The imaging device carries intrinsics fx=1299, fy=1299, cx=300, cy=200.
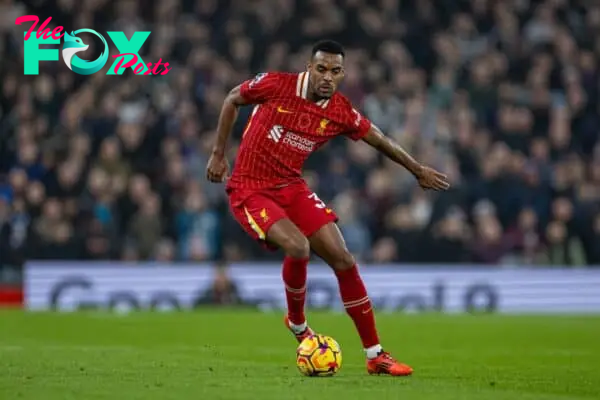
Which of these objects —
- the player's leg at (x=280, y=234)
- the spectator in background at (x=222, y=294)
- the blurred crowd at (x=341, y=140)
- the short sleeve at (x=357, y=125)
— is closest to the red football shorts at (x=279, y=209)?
the player's leg at (x=280, y=234)

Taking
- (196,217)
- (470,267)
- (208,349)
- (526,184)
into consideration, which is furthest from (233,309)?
(208,349)

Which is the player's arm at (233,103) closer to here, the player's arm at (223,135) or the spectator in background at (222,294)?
the player's arm at (223,135)

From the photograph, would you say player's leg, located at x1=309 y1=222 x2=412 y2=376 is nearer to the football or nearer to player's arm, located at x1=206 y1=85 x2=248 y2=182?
the football

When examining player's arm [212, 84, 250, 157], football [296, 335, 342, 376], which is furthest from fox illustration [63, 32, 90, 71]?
football [296, 335, 342, 376]

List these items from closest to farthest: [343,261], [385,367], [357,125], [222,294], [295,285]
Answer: [385,367] < [343,261] < [357,125] < [295,285] < [222,294]

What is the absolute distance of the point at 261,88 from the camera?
9.73 meters

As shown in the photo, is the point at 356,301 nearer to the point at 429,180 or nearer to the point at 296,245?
the point at 296,245

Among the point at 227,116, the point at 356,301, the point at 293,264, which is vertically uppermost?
the point at 227,116

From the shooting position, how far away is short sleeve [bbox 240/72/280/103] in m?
9.71

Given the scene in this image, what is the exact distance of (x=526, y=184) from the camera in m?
20.1

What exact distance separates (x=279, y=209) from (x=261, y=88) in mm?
924

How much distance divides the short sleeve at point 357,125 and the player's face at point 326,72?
0.85 ft

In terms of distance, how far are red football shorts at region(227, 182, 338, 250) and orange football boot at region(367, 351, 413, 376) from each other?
3.43ft

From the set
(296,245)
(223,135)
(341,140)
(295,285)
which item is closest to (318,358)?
(296,245)
